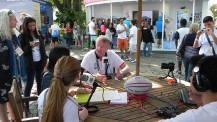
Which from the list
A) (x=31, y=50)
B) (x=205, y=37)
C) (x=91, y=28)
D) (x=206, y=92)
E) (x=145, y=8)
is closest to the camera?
(x=206, y=92)

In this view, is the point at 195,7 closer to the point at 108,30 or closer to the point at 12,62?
the point at 108,30

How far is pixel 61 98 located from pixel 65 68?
0.78 ft

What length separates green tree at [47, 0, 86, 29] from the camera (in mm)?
18641

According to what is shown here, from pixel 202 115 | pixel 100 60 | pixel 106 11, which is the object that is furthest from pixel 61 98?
pixel 106 11

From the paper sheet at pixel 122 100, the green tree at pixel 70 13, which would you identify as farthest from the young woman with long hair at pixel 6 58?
the green tree at pixel 70 13

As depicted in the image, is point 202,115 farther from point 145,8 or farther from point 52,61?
point 145,8

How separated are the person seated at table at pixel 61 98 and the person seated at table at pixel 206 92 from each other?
0.77 metres

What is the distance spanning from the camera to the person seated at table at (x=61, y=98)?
73.0 inches

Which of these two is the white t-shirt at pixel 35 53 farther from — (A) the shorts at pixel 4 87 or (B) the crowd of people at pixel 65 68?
(A) the shorts at pixel 4 87

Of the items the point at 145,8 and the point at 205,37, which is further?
the point at 145,8

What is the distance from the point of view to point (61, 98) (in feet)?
6.13

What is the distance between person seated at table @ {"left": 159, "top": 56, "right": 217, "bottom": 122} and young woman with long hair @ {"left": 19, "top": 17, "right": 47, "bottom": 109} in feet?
11.8

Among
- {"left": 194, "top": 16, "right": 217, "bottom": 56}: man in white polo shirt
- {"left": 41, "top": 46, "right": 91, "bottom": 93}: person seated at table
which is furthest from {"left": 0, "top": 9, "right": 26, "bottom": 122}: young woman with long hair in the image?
{"left": 194, "top": 16, "right": 217, "bottom": 56}: man in white polo shirt

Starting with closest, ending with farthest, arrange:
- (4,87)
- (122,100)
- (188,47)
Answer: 1. (122,100)
2. (4,87)
3. (188,47)
